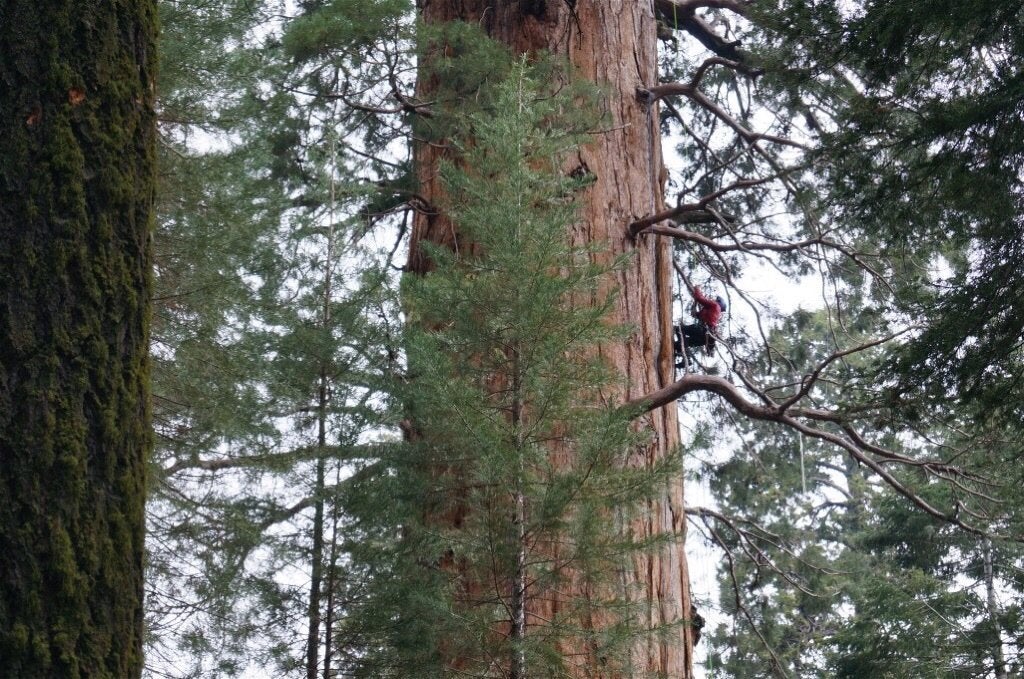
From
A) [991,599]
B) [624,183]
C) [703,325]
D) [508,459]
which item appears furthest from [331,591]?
[991,599]

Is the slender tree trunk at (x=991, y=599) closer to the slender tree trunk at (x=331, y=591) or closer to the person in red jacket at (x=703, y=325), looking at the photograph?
the person in red jacket at (x=703, y=325)

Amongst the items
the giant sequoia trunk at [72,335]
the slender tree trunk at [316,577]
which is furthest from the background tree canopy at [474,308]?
the giant sequoia trunk at [72,335]

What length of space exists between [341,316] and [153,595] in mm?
2144

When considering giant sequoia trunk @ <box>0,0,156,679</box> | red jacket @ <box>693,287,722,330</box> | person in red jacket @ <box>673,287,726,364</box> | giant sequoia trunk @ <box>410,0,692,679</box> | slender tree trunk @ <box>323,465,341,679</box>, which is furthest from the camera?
red jacket @ <box>693,287,722,330</box>

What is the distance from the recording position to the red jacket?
30.0 ft

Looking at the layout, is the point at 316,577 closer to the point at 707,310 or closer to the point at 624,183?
the point at 624,183

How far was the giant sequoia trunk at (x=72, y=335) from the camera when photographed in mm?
2533

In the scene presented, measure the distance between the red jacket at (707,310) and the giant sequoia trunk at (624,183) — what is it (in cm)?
209

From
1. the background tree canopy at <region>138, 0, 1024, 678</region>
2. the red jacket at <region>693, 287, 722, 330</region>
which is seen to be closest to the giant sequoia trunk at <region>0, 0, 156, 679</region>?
the background tree canopy at <region>138, 0, 1024, 678</region>

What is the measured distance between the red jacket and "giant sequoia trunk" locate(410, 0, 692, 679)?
2.09m

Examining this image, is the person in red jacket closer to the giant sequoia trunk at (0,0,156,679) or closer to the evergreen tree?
the evergreen tree

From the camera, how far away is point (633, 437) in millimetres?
4195

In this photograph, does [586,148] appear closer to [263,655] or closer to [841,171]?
[841,171]

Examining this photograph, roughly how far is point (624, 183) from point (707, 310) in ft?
8.75
